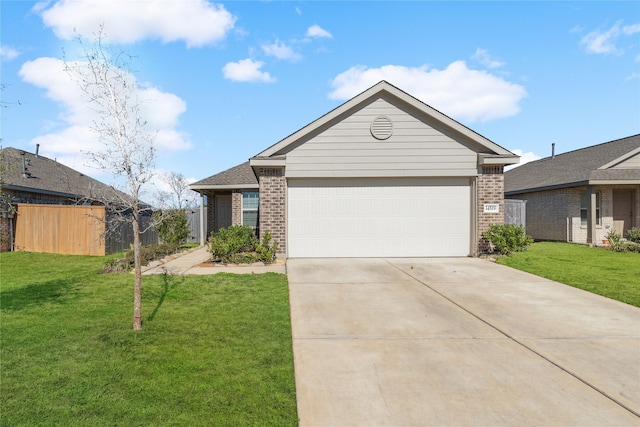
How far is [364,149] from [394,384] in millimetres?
8802

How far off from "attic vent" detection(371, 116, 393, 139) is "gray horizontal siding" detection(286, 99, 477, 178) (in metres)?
0.13

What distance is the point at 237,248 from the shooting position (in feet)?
34.8

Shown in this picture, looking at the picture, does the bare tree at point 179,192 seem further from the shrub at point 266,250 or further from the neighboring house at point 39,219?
the shrub at point 266,250

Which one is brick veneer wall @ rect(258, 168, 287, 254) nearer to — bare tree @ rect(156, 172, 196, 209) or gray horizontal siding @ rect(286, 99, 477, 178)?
gray horizontal siding @ rect(286, 99, 477, 178)

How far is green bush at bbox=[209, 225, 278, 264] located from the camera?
33.9 feet

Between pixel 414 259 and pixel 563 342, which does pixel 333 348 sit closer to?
pixel 563 342

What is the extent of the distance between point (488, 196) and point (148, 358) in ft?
34.9

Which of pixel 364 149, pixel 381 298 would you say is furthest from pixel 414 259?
pixel 381 298

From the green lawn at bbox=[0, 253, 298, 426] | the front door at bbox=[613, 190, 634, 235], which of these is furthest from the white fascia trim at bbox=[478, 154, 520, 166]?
the front door at bbox=[613, 190, 634, 235]

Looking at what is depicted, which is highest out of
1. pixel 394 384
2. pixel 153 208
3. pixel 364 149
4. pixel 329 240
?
pixel 364 149

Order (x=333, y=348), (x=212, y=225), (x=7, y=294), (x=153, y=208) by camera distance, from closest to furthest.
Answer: (x=333, y=348) < (x=153, y=208) < (x=7, y=294) < (x=212, y=225)

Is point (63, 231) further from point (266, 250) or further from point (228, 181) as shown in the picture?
point (266, 250)

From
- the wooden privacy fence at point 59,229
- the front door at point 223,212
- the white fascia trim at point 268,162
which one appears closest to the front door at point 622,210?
the white fascia trim at point 268,162

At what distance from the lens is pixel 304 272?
8.89 meters
